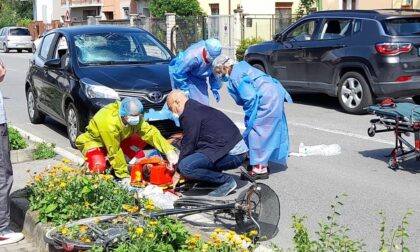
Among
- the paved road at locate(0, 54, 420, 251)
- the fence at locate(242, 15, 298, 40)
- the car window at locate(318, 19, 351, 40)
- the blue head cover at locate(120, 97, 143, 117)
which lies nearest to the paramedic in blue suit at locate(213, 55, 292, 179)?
the paved road at locate(0, 54, 420, 251)

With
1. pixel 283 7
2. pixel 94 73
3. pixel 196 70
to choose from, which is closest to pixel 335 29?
pixel 196 70

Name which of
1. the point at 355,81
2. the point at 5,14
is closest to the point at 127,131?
the point at 355,81

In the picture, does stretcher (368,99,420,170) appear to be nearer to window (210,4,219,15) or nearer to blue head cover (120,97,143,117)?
blue head cover (120,97,143,117)

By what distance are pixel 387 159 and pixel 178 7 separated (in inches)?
1206

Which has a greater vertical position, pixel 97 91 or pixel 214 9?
pixel 214 9

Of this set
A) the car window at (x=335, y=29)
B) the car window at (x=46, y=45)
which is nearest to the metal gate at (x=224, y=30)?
the car window at (x=335, y=29)

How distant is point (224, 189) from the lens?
7039 mm

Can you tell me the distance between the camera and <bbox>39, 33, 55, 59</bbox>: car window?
11477 millimetres

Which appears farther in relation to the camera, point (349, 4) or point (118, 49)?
point (349, 4)

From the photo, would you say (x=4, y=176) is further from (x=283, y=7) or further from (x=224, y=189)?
(x=283, y=7)

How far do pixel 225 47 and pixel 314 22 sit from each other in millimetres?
17356

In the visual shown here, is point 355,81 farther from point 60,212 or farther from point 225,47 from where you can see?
point 225,47

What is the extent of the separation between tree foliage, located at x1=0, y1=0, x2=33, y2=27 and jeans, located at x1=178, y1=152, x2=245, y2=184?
62574mm

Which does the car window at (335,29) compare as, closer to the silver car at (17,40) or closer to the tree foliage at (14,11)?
the silver car at (17,40)
